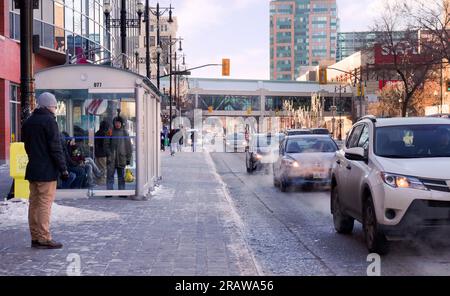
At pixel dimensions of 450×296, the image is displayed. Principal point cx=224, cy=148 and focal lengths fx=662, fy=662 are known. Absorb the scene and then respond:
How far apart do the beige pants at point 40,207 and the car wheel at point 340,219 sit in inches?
171

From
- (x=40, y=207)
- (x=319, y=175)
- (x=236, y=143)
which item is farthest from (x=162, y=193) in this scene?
(x=236, y=143)

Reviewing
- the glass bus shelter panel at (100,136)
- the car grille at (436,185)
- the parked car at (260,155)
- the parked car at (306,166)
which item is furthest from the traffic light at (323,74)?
the car grille at (436,185)

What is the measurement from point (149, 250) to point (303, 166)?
9764 millimetres

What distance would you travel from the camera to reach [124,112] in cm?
1504

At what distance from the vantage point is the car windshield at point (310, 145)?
1856 centimetres

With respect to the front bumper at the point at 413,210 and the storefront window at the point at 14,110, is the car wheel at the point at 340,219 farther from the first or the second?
the storefront window at the point at 14,110

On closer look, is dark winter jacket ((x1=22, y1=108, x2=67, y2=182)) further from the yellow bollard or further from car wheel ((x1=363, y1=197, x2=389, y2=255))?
the yellow bollard

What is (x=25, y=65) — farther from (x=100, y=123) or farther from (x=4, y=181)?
(x=4, y=181)

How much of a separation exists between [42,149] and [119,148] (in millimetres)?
6657

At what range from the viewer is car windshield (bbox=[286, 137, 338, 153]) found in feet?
60.9

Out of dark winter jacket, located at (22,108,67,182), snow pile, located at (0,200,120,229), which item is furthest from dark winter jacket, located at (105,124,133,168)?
dark winter jacket, located at (22,108,67,182)

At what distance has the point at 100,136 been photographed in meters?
14.8

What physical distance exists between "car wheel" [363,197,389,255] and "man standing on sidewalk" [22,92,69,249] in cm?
385

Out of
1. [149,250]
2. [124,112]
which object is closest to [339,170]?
[149,250]
